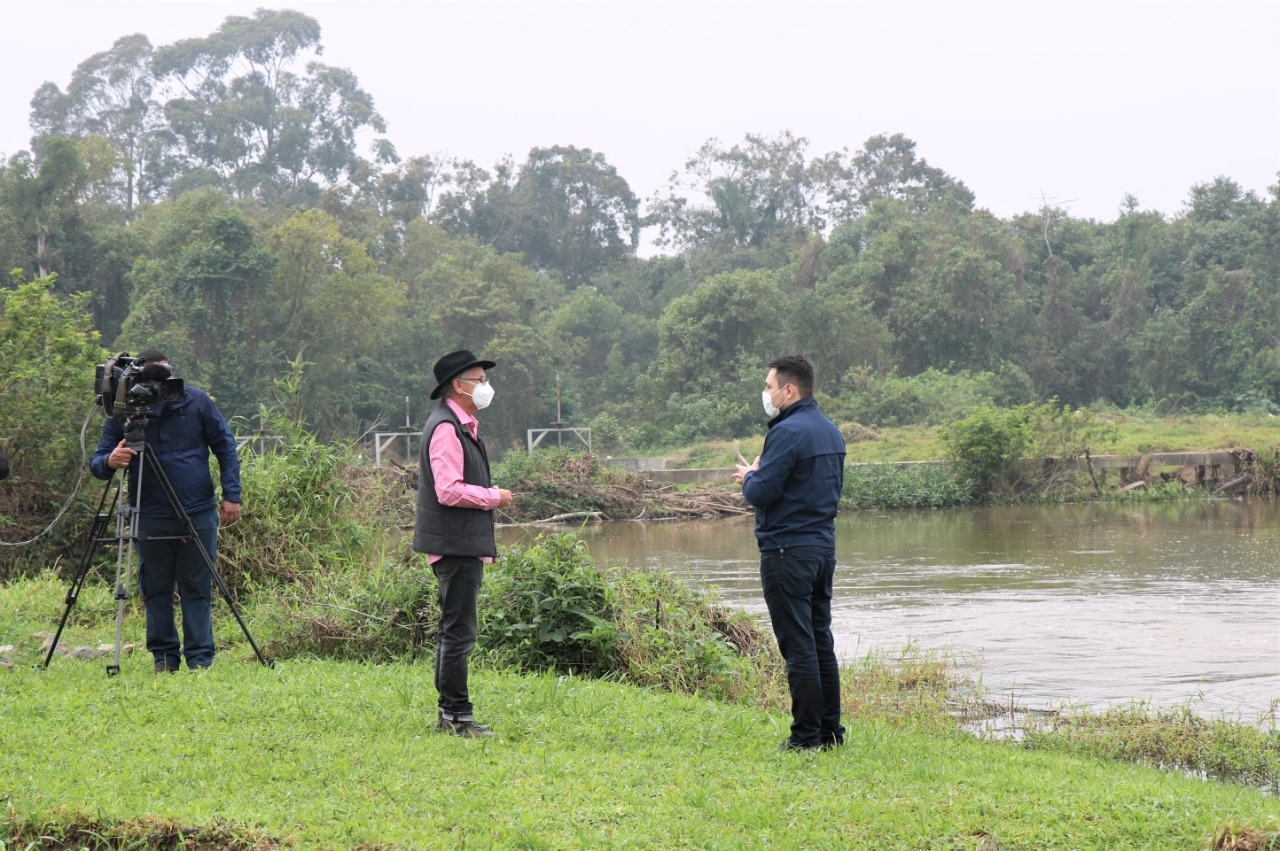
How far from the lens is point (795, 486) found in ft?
18.3

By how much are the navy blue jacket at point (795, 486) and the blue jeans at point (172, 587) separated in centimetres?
334

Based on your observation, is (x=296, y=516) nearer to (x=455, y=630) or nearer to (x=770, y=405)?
(x=455, y=630)

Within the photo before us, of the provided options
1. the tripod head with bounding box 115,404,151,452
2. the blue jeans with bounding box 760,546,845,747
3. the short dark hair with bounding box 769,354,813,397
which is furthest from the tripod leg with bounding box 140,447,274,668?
the short dark hair with bounding box 769,354,813,397

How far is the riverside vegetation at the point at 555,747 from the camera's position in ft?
14.0

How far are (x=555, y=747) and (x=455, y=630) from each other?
0.72 metres

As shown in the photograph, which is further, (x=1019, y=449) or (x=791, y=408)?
(x=1019, y=449)

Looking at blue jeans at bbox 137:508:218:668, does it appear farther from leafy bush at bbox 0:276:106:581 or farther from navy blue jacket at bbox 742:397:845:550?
leafy bush at bbox 0:276:106:581

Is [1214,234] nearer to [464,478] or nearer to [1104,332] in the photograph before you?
[1104,332]

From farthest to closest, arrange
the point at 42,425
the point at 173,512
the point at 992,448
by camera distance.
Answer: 1. the point at 992,448
2. the point at 42,425
3. the point at 173,512

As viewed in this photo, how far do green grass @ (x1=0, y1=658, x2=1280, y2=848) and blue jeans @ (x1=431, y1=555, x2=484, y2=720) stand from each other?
0.19 metres

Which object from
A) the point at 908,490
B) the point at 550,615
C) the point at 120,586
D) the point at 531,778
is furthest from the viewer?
the point at 908,490

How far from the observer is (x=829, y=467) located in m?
5.64

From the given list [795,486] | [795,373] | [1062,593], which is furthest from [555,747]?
[1062,593]

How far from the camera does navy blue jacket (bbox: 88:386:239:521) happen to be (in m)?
6.95
